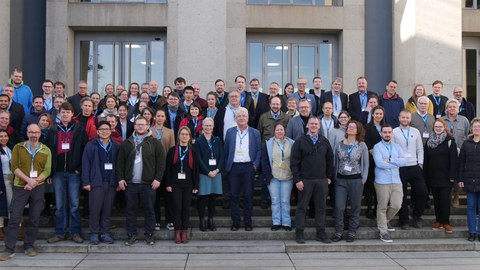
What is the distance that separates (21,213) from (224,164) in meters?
3.46

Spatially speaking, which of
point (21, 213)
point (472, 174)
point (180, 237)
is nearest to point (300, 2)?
point (472, 174)

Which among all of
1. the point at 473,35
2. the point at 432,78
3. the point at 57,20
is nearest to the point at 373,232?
the point at 432,78

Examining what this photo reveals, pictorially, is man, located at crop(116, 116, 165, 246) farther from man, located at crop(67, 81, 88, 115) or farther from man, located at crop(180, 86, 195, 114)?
man, located at crop(67, 81, 88, 115)

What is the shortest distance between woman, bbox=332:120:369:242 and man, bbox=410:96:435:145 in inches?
66.8

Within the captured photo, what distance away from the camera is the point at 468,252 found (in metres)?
7.98

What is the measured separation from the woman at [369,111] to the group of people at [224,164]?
0.04 meters

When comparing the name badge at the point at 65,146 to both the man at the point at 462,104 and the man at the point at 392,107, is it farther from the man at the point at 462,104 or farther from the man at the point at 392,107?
the man at the point at 462,104

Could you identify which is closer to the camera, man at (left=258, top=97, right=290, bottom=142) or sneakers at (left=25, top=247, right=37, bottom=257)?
sneakers at (left=25, top=247, right=37, bottom=257)

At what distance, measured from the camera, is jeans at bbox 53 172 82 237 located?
7980 mm

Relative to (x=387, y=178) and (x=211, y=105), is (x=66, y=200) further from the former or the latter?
(x=387, y=178)

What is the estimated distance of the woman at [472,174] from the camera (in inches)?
321

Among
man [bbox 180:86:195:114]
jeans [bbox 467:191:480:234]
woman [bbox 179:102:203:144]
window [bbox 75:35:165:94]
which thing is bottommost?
jeans [bbox 467:191:480:234]

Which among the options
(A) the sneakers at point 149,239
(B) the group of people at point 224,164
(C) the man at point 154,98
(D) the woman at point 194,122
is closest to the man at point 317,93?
(B) the group of people at point 224,164

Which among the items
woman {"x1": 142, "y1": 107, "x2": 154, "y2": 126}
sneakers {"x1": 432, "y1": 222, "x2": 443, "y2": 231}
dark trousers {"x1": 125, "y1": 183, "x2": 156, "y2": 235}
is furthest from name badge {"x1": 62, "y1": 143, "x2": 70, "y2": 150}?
Result: sneakers {"x1": 432, "y1": 222, "x2": 443, "y2": 231}
